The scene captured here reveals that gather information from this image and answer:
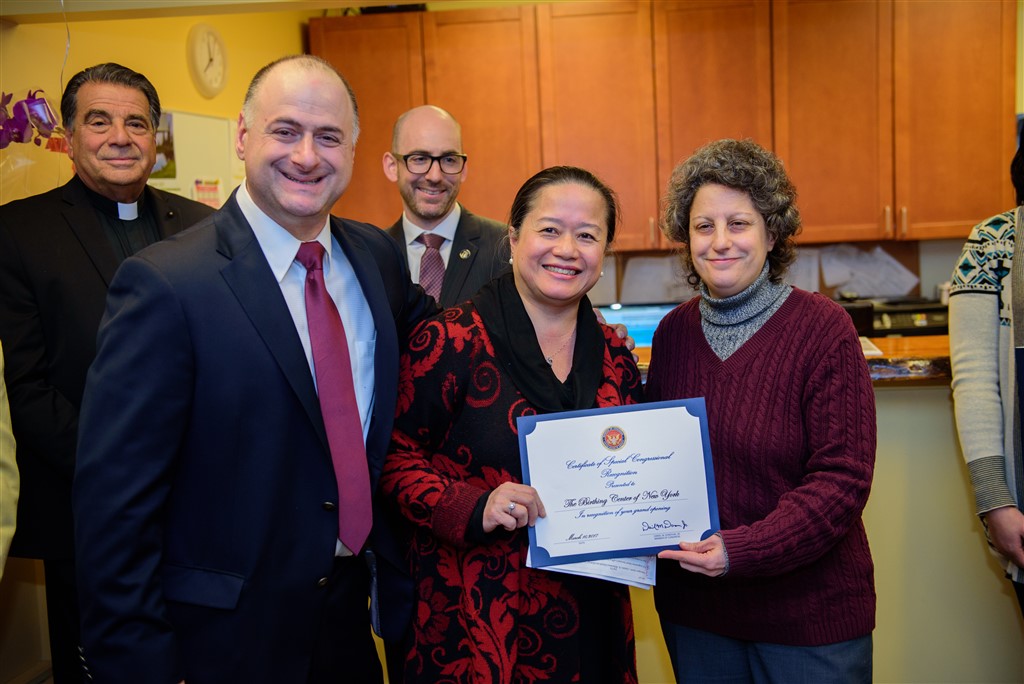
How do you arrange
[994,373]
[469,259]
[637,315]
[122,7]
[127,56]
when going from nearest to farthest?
Answer: [994,373]
[122,7]
[469,259]
[127,56]
[637,315]

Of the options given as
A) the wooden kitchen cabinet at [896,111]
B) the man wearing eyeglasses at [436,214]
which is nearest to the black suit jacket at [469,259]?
the man wearing eyeglasses at [436,214]

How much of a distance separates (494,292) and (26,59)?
73.9 inches

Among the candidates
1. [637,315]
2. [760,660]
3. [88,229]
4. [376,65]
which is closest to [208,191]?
[376,65]

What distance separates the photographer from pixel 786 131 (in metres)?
4.23

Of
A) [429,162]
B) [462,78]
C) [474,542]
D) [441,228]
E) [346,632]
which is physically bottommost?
[346,632]

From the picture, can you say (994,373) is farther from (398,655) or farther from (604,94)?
(604,94)

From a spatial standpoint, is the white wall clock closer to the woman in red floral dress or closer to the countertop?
the countertop

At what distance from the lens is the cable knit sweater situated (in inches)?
58.2

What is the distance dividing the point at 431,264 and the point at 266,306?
55.7 inches

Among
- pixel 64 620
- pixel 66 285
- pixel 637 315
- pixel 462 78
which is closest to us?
pixel 66 285

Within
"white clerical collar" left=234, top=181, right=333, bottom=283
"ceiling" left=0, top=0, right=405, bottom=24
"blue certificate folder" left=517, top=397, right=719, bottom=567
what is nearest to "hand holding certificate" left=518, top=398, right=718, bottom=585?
"blue certificate folder" left=517, top=397, right=719, bottom=567

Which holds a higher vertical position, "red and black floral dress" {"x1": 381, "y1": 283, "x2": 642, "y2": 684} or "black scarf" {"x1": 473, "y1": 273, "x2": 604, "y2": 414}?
"black scarf" {"x1": 473, "y1": 273, "x2": 604, "y2": 414}

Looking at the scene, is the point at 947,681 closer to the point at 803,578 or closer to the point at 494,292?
the point at 803,578

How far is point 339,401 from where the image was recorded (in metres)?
1.38
